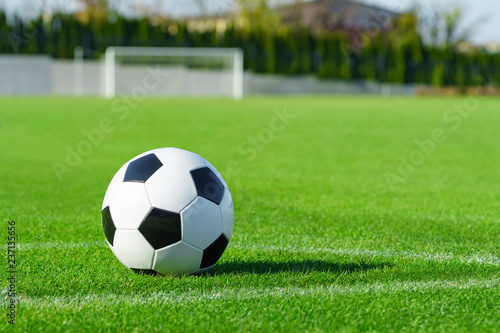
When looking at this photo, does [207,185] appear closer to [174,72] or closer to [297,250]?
[297,250]

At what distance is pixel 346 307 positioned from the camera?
3.31 meters

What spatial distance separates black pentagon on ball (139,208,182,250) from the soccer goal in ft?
110

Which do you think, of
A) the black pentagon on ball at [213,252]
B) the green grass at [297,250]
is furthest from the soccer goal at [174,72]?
the black pentagon on ball at [213,252]

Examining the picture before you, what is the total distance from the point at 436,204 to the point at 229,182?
3.11 meters

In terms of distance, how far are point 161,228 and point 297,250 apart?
51.4 inches

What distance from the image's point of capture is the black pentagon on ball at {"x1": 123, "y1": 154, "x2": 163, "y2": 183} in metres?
3.91

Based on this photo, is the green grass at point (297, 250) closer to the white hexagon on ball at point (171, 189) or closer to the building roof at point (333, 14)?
the white hexagon on ball at point (171, 189)

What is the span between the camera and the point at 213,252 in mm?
3867

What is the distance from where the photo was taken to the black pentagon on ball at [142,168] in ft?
12.8

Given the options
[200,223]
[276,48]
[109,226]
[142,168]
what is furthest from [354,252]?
[276,48]

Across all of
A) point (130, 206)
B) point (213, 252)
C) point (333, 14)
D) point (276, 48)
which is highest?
point (333, 14)

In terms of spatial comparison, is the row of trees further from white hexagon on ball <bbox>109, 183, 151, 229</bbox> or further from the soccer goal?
white hexagon on ball <bbox>109, 183, 151, 229</bbox>

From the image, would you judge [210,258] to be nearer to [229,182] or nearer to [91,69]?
[229,182]

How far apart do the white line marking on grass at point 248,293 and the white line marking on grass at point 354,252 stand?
1.81 ft
